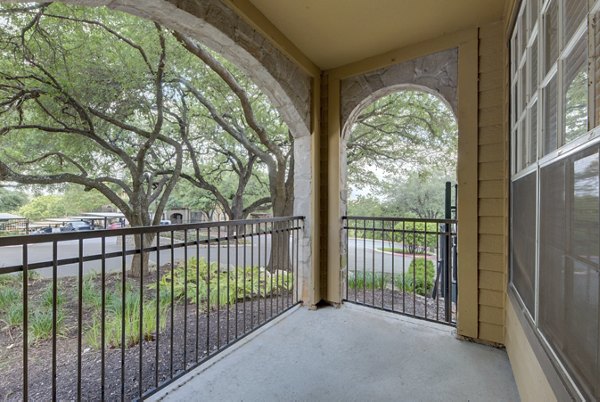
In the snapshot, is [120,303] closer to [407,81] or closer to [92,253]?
[92,253]

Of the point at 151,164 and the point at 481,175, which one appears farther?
the point at 151,164

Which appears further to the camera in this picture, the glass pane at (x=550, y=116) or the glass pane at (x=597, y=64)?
the glass pane at (x=550, y=116)

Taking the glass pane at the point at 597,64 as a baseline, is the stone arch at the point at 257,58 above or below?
above

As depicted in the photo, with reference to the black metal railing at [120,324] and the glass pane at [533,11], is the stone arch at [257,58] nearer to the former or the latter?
the black metal railing at [120,324]

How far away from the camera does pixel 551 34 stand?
1.11 metres

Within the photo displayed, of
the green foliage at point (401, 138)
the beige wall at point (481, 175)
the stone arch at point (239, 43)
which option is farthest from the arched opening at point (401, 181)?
the stone arch at point (239, 43)

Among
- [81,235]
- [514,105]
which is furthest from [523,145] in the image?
[81,235]

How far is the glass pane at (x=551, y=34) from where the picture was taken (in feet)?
3.47

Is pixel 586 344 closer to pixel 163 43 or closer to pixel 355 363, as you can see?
pixel 355 363

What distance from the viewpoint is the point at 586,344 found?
0.75 metres

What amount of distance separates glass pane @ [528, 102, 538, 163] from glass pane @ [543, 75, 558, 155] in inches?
7.2

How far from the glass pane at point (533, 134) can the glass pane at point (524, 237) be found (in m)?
0.10

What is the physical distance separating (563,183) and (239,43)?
1994 millimetres

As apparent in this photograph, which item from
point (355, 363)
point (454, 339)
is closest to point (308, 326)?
point (355, 363)
